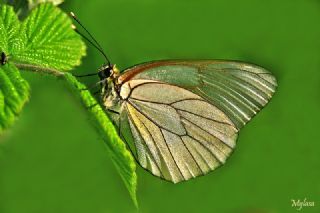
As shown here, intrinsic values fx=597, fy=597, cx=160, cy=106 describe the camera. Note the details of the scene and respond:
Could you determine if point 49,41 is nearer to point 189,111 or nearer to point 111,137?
point 111,137

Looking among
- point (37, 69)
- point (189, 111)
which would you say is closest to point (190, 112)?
point (189, 111)

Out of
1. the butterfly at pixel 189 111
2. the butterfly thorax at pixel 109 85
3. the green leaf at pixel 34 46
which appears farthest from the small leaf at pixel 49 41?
the butterfly at pixel 189 111

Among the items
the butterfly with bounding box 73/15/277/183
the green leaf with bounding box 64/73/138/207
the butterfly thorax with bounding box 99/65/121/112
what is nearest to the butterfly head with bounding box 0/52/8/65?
the green leaf with bounding box 64/73/138/207

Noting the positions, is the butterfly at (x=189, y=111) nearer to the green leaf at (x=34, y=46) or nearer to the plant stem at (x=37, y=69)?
the green leaf at (x=34, y=46)

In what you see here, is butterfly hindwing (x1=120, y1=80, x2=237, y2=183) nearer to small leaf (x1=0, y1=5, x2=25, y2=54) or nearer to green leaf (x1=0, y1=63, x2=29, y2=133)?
small leaf (x1=0, y1=5, x2=25, y2=54)

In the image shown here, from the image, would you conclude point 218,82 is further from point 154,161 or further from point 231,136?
point 154,161

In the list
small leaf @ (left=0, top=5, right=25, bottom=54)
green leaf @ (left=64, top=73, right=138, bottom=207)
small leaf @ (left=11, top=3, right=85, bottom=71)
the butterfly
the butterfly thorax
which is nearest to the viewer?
green leaf @ (left=64, top=73, right=138, bottom=207)
